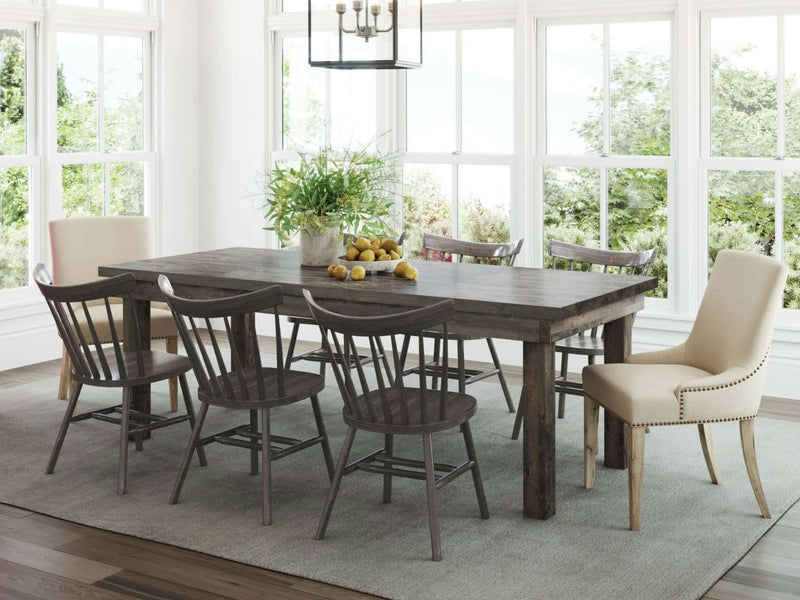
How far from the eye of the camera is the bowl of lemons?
4.54m

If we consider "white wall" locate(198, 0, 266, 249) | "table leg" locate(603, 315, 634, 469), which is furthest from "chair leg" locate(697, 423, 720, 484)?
"white wall" locate(198, 0, 266, 249)

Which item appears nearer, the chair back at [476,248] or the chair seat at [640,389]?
the chair seat at [640,389]

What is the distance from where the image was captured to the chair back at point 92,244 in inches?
219

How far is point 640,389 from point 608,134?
108 inches

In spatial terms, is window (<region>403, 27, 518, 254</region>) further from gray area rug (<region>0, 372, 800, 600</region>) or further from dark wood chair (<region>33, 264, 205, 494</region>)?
dark wood chair (<region>33, 264, 205, 494</region>)

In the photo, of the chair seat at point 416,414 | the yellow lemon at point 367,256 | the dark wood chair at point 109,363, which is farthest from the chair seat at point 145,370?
the chair seat at point 416,414

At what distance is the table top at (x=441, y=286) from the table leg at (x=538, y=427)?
0.32 ft

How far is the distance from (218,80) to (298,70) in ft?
2.02

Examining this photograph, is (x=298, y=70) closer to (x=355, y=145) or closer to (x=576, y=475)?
(x=355, y=145)

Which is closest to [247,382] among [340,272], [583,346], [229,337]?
[229,337]

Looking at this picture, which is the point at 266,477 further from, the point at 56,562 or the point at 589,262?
the point at 589,262

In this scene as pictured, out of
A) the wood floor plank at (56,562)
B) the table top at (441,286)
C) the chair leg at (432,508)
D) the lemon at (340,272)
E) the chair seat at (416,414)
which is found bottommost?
the wood floor plank at (56,562)

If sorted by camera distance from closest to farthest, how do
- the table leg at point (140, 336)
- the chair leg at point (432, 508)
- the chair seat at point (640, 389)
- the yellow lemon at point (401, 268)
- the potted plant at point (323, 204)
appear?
the chair leg at point (432, 508) < the chair seat at point (640, 389) < the yellow lemon at point (401, 268) < the potted plant at point (323, 204) < the table leg at point (140, 336)

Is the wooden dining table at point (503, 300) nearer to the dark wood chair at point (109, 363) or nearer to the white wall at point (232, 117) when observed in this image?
the dark wood chair at point (109, 363)
